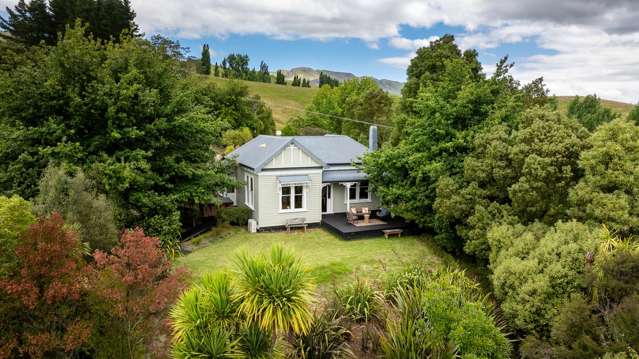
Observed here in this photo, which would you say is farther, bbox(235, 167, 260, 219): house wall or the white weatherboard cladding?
bbox(235, 167, 260, 219): house wall

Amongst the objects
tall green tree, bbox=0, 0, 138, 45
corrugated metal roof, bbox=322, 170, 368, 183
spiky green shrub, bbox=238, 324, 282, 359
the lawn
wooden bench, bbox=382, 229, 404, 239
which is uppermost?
tall green tree, bbox=0, 0, 138, 45

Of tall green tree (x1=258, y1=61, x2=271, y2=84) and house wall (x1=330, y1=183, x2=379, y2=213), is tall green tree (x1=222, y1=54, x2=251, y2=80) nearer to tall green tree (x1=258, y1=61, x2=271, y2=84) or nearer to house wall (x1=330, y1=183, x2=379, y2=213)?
tall green tree (x1=258, y1=61, x2=271, y2=84)

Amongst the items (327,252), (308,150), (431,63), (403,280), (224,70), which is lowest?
(327,252)

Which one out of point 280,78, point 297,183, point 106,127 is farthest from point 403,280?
point 280,78

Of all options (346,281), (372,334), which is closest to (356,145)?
(346,281)

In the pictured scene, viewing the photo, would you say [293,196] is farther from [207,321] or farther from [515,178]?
[207,321]

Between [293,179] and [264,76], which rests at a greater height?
[264,76]

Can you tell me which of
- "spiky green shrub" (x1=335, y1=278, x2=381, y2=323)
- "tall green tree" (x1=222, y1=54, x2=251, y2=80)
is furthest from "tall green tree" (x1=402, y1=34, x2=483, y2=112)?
"tall green tree" (x1=222, y1=54, x2=251, y2=80)
